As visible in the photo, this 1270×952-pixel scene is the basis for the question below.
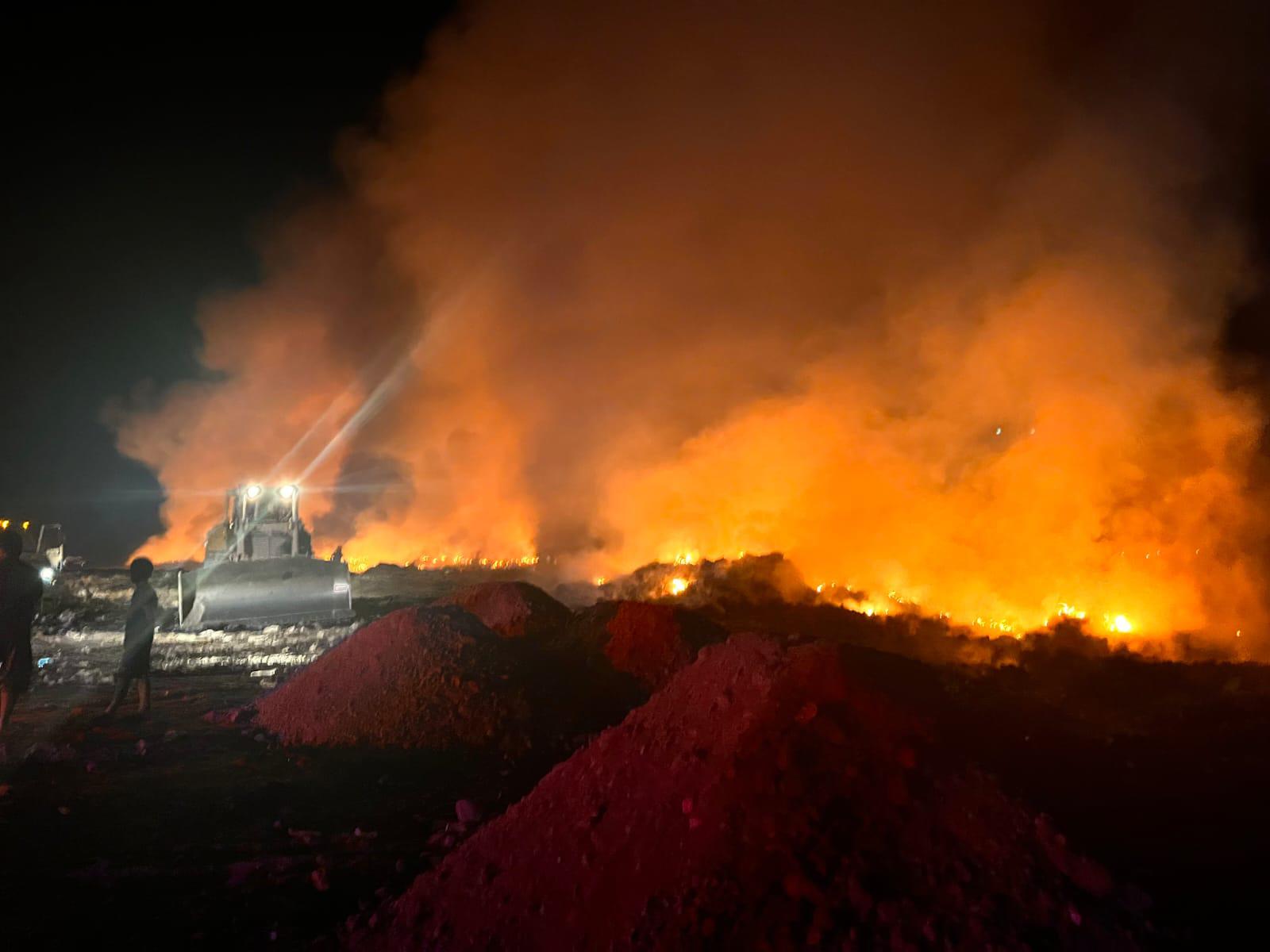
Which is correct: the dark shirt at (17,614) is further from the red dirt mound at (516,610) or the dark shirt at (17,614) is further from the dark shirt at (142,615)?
the red dirt mound at (516,610)

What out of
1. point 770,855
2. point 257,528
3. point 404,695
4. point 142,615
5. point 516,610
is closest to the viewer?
point 770,855

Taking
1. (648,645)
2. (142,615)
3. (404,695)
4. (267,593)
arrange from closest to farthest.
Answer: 1. (142,615)
2. (404,695)
3. (648,645)
4. (267,593)

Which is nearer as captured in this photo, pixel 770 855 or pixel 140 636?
pixel 770 855

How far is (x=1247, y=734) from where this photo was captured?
9930 millimetres

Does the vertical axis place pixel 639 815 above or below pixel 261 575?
below

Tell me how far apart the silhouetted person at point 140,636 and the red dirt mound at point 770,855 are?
620cm

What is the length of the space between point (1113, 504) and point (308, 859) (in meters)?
18.3

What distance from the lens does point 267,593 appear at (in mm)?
16047

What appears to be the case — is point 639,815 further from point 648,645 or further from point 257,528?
point 257,528

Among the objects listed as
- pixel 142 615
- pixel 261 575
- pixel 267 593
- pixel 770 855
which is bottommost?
pixel 770 855

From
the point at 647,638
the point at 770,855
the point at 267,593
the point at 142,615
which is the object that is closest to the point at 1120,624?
the point at 647,638

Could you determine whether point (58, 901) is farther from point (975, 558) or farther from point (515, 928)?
point (975, 558)

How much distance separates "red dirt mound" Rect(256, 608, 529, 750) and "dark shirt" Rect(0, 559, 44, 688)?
9.68 ft

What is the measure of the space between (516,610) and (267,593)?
5649 mm
